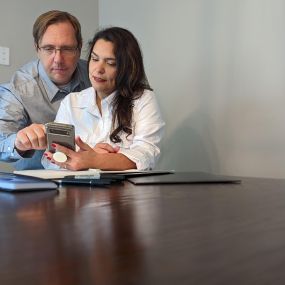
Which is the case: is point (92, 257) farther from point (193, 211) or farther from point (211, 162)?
point (211, 162)

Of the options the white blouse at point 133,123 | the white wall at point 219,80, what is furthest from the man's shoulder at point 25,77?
the white wall at point 219,80

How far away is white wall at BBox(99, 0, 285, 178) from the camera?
157 centimetres

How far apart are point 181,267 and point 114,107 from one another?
1.18 m

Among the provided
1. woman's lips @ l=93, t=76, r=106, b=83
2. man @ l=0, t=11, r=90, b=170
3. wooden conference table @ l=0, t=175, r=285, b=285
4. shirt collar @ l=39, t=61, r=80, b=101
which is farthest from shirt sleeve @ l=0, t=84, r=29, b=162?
wooden conference table @ l=0, t=175, r=285, b=285

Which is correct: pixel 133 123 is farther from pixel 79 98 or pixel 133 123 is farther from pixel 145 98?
pixel 79 98

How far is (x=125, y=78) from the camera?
146 cm

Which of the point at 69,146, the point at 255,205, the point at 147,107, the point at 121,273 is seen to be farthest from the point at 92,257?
the point at 147,107

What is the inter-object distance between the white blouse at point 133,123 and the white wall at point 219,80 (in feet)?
1.40

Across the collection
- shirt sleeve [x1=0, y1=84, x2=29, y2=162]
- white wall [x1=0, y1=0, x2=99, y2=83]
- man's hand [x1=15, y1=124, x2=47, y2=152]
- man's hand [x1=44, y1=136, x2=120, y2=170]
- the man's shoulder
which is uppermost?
white wall [x1=0, y1=0, x2=99, y2=83]

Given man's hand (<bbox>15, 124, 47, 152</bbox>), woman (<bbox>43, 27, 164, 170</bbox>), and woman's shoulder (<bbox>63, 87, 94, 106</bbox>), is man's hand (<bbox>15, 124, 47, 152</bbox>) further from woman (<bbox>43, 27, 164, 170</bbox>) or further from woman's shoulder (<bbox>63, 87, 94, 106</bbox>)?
woman's shoulder (<bbox>63, 87, 94, 106</bbox>)

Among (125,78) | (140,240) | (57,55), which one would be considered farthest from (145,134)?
(140,240)

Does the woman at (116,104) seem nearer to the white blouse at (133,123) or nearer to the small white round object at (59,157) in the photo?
the white blouse at (133,123)

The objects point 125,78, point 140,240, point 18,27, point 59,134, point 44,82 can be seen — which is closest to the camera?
point 140,240

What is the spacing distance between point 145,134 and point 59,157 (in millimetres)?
417
